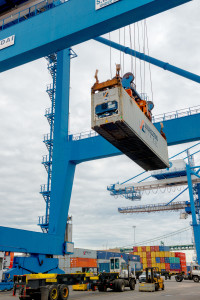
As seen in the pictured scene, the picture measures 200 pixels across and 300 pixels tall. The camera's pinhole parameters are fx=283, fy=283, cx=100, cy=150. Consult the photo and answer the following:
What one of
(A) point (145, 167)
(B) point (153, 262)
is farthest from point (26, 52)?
(B) point (153, 262)

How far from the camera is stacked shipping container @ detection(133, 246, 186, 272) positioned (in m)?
40.6

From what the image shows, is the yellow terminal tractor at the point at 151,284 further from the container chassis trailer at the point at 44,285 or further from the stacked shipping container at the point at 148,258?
the stacked shipping container at the point at 148,258

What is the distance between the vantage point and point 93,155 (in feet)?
53.2

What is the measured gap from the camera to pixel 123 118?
8.92m

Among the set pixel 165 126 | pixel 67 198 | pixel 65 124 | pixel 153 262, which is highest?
pixel 65 124

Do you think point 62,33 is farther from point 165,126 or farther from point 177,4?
point 165,126

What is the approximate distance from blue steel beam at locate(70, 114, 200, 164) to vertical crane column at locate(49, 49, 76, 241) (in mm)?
689

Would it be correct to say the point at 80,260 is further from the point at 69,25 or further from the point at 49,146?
the point at 69,25

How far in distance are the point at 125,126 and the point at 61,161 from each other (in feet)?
27.5

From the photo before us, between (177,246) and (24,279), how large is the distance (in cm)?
7786

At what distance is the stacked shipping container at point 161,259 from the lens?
1597 inches

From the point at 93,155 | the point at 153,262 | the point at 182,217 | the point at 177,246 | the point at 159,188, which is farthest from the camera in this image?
the point at 177,246

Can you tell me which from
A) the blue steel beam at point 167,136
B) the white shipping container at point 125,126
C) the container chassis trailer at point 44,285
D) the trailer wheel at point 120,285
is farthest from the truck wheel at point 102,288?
the white shipping container at point 125,126

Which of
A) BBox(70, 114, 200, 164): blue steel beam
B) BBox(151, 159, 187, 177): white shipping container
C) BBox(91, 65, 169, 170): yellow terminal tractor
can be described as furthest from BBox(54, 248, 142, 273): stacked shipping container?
BBox(91, 65, 169, 170): yellow terminal tractor
